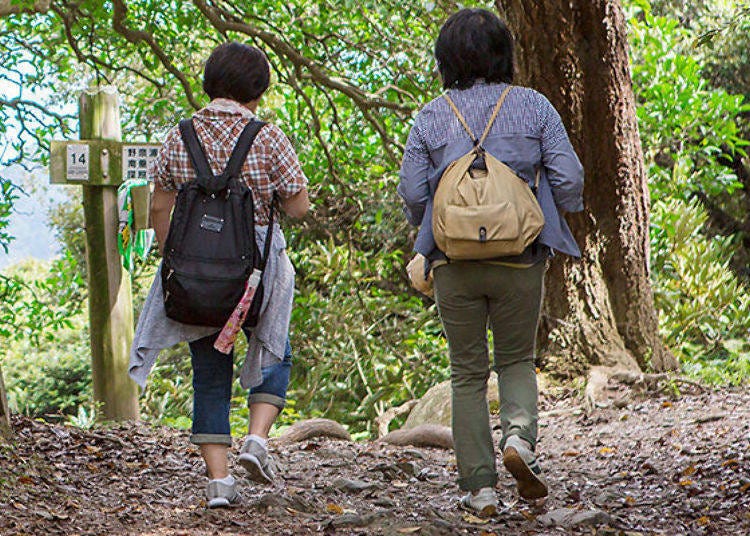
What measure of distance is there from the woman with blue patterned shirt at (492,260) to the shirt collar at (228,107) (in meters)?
0.65

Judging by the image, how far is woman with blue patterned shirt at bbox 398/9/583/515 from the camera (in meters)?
3.91

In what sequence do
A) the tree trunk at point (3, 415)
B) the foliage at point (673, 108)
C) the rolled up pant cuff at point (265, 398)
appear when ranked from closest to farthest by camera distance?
the rolled up pant cuff at point (265, 398), the tree trunk at point (3, 415), the foliage at point (673, 108)

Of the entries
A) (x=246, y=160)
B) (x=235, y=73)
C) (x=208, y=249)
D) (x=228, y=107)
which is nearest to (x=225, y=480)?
(x=208, y=249)

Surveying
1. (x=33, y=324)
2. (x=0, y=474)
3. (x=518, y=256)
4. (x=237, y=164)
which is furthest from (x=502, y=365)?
(x=33, y=324)

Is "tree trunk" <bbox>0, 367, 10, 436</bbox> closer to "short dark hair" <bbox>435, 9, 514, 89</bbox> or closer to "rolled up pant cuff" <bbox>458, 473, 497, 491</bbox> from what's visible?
"rolled up pant cuff" <bbox>458, 473, 497, 491</bbox>

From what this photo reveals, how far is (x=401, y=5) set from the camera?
324 inches

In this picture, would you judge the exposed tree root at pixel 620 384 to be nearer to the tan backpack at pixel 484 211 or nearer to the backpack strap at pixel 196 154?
the tan backpack at pixel 484 211

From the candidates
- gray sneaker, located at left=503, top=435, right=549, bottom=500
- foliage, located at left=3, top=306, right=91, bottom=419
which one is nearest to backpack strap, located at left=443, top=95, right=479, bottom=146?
gray sneaker, located at left=503, top=435, right=549, bottom=500

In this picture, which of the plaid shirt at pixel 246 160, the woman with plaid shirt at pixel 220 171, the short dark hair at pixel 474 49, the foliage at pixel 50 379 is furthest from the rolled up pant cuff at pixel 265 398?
the foliage at pixel 50 379

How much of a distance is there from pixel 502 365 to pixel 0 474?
2.13 metres

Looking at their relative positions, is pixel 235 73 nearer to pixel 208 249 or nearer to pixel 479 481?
pixel 208 249

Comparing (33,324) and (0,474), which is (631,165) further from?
(0,474)

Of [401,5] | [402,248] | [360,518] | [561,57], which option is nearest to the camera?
[360,518]

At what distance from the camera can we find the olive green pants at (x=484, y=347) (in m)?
3.95
